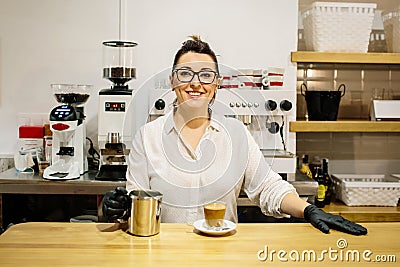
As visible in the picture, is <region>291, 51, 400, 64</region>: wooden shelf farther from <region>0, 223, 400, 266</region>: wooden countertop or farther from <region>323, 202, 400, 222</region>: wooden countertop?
<region>0, 223, 400, 266</region>: wooden countertop

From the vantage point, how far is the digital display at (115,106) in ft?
9.51

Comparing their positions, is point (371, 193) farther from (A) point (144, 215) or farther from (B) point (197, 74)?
(A) point (144, 215)

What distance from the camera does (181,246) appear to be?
155cm

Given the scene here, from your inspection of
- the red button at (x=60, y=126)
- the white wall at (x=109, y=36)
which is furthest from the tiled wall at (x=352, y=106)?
the red button at (x=60, y=126)

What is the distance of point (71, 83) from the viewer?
3.30 m

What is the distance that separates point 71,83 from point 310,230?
6.74 ft

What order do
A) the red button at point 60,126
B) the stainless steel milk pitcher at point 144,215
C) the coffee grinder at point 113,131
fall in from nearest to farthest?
the stainless steel milk pitcher at point 144,215
the red button at point 60,126
the coffee grinder at point 113,131

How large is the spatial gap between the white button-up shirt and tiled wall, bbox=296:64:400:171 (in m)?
1.56

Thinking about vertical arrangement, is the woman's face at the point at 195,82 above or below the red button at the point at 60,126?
above

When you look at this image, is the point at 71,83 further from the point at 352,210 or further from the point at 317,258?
the point at 317,258

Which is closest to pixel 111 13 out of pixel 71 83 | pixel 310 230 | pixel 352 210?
pixel 71 83

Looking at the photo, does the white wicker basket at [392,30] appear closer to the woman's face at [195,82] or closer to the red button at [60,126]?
the woman's face at [195,82]

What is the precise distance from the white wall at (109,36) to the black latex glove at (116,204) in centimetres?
168

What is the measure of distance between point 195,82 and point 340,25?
5.06 ft
